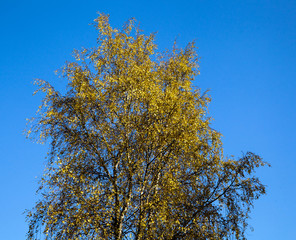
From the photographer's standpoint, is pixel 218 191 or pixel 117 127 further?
pixel 117 127

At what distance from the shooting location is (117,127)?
1627 centimetres

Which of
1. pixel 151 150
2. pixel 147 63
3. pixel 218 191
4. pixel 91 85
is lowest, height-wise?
pixel 218 191

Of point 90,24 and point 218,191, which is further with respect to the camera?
point 90,24

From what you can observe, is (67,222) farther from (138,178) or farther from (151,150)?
(151,150)

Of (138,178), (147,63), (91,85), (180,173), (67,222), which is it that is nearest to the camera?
(67,222)

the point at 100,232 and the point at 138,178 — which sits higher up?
the point at 138,178

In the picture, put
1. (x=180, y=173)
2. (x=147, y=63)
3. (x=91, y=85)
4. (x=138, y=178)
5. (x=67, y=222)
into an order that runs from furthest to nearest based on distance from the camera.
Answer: (x=147, y=63) < (x=91, y=85) < (x=180, y=173) < (x=138, y=178) < (x=67, y=222)

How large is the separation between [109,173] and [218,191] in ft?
15.2

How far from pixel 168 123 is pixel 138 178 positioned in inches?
113

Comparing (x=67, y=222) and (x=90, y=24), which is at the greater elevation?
(x=90, y=24)

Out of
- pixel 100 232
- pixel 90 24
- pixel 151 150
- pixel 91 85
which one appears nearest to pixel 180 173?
pixel 151 150

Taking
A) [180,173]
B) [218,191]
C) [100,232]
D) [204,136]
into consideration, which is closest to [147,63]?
[204,136]

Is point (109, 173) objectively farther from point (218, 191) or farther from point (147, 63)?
point (147, 63)

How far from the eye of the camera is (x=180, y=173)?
1593 cm
